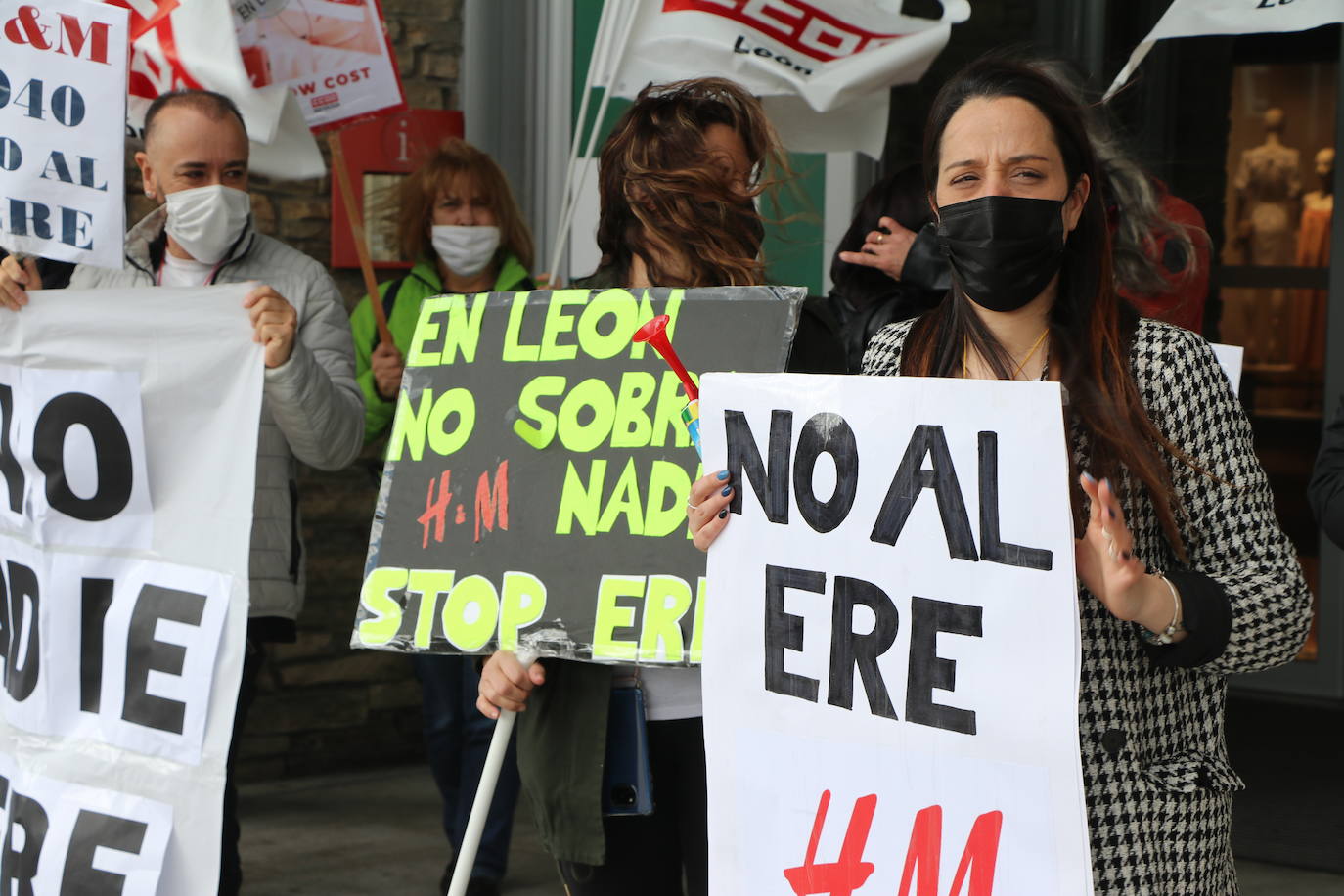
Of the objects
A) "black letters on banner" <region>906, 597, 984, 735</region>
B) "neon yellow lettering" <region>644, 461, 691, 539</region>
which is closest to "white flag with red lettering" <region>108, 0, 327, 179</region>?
"neon yellow lettering" <region>644, 461, 691, 539</region>

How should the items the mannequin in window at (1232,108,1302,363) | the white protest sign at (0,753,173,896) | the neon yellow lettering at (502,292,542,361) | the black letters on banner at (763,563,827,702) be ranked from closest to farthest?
the black letters on banner at (763,563,827,702) → the neon yellow lettering at (502,292,542,361) → the white protest sign at (0,753,173,896) → the mannequin in window at (1232,108,1302,363)

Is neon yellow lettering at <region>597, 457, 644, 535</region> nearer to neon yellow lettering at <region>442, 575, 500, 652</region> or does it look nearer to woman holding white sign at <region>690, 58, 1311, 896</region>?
neon yellow lettering at <region>442, 575, 500, 652</region>

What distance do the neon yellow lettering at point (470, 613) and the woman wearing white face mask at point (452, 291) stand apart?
70.7 inches

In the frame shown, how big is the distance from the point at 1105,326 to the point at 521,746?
1.09 metres

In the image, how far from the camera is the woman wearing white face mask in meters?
4.27

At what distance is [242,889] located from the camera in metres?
4.45

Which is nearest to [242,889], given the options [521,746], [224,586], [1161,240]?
[224,586]

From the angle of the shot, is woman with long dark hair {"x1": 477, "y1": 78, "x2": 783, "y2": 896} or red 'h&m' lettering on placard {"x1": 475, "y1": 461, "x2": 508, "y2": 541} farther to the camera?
red 'h&m' lettering on placard {"x1": 475, "y1": 461, "x2": 508, "y2": 541}

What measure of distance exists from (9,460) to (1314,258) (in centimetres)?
503

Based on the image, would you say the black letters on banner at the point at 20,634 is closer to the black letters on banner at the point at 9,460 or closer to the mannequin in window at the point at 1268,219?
the black letters on banner at the point at 9,460

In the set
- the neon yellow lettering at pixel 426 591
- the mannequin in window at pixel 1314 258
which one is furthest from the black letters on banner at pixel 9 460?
the mannequin in window at pixel 1314 258

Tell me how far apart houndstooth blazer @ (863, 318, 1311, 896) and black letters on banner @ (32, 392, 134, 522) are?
1.93 m

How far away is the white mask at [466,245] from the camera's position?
4457 mm

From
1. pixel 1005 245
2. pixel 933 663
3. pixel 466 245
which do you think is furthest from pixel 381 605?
pixel 466 245
